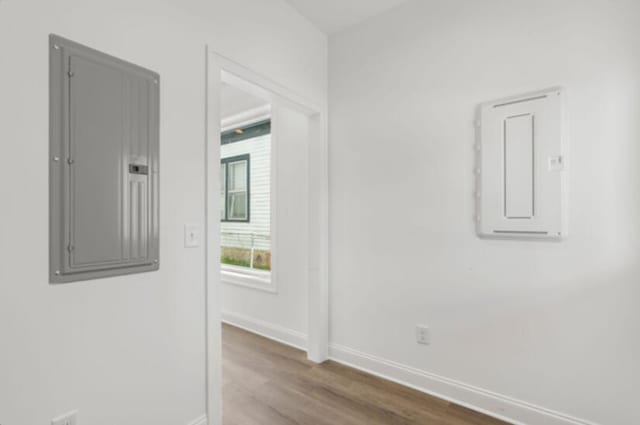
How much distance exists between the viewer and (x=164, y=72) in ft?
5.33

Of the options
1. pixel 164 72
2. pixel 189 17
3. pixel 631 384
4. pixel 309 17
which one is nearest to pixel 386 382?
pixel 631 384

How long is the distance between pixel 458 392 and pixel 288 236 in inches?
75.4

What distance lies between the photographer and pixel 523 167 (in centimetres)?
191

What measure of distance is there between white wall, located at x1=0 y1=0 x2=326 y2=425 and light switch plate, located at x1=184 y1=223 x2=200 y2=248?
0.04m

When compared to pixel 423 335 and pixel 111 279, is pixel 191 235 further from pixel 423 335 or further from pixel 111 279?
pixel 423 335

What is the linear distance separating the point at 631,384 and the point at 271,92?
9.10 feet

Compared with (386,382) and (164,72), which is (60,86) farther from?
(386,382)

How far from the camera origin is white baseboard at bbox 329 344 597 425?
1.87 m

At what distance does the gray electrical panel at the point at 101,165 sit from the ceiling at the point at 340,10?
4.90ft

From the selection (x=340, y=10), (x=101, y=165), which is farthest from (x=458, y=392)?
(x=340, y=10)

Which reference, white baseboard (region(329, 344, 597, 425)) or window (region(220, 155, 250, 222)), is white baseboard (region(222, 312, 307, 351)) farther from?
window (region(220, 155, 250, 222))

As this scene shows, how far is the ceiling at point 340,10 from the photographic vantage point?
2.42 meters

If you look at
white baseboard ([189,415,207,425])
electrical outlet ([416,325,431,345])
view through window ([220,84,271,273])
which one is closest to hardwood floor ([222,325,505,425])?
white baseboard ([189,415,207,425])

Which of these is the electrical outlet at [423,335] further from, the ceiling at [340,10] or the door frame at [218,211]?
the ceiling at [340,10]
